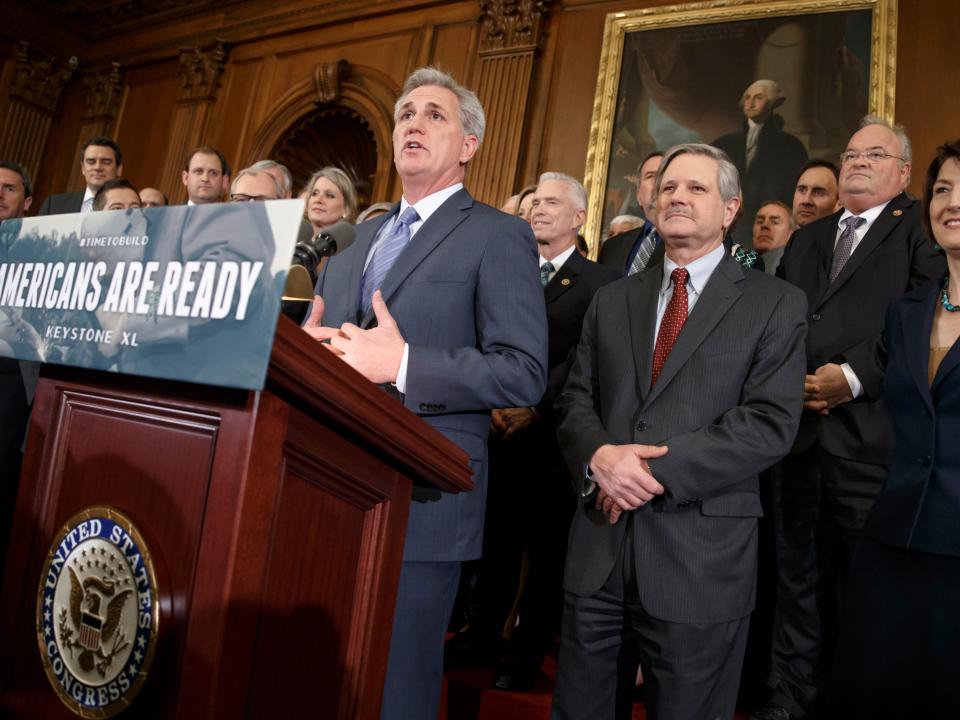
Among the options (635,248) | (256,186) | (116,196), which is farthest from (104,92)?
(635,248)

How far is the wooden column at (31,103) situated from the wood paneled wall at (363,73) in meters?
0.07

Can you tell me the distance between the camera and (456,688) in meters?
2.39

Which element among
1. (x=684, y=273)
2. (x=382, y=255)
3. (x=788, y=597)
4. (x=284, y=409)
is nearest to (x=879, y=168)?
(x=684, y=273)

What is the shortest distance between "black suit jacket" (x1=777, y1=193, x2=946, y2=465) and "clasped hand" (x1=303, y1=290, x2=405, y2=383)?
145 centimetres

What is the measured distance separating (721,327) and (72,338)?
1.38m

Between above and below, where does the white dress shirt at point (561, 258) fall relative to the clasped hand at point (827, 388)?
above

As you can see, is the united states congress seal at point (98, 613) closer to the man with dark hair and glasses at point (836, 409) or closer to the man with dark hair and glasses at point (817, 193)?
the man with dark hair and glasses at point (836, 409)

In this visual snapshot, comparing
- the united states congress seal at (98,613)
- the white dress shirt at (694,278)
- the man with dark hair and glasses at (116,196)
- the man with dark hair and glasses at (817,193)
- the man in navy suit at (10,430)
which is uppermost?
the man with dark hair and glasses at (817,193)

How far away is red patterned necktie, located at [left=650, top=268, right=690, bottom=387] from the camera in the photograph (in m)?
1.90

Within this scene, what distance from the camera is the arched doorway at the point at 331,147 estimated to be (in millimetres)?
6945

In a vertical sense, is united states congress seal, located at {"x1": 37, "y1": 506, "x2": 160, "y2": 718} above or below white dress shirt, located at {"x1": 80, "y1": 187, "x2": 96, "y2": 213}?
below

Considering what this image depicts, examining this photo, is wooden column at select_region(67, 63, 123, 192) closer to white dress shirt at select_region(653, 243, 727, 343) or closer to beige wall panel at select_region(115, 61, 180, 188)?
beige wall panel at select_region(115, 61, 180, 188)

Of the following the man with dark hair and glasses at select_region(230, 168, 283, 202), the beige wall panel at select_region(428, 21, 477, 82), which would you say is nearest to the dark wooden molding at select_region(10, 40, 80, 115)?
the beige wall panel at select_region(428, 21, 477, 82)

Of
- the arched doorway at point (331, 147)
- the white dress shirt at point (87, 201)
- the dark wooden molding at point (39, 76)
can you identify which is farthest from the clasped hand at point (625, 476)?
the dark wooden molding at point (39, 76)
